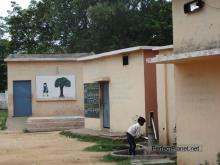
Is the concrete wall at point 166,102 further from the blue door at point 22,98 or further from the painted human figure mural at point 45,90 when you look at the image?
the blue door at point 22,98

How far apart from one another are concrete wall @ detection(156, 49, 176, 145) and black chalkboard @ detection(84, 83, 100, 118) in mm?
5488

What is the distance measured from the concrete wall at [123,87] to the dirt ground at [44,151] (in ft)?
5.82

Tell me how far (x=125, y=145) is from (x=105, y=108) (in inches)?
186

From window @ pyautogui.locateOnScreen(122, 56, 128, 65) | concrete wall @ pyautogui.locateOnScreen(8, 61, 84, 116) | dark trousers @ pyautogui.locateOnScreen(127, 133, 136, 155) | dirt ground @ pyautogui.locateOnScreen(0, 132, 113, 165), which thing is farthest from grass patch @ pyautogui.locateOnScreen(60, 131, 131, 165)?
concrete wall @ pyautogui.locateOnScreen(8, 61, 84, 116)

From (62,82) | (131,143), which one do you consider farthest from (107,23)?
(131,143)

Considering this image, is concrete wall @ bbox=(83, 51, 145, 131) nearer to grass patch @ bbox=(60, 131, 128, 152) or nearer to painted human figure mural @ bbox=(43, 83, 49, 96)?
grass patch @ bbox=(60, 131, 128, 152)

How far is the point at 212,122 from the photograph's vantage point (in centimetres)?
1072

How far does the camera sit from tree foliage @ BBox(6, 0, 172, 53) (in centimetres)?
3778

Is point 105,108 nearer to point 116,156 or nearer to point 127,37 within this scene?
point 116,156

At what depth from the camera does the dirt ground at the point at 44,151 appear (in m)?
13.8

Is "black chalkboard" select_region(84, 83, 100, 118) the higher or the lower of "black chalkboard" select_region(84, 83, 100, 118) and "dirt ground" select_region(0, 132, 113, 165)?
the higher

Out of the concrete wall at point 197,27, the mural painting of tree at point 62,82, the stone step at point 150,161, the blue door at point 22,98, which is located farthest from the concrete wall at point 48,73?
the concrete wall at point 197,27

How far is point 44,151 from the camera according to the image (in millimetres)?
16250

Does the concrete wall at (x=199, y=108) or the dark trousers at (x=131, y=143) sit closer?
the concrete wall at (x=199, y=108)
